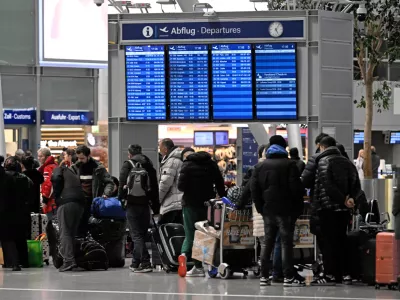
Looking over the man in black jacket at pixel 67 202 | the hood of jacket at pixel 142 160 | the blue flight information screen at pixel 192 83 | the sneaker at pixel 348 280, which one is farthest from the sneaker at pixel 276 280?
the blue flight information screen at pixel 192 83

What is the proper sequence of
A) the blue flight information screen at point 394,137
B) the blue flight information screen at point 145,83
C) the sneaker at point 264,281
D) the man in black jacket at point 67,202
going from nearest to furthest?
the sneaker at point 264,281
the man in black jacket at point 67,202
the blue flight information screen at point 145,83
the blue flight information screen at point 394,137

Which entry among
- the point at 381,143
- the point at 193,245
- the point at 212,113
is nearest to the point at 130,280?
the point at 193,245

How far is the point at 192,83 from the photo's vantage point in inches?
701

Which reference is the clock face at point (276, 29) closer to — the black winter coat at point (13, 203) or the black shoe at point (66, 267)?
the black winter coat at point (13, 203)

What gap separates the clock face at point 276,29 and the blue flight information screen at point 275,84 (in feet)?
0.60

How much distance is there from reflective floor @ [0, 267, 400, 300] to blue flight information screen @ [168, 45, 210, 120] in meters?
3.76

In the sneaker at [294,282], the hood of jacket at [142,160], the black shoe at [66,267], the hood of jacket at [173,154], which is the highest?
the hood of jacket at [173,154]

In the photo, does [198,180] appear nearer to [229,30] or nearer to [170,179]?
[170,179]

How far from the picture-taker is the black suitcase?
1504 centimetres

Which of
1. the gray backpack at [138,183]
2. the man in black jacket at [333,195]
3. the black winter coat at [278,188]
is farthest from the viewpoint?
the gray backpack at [138,183]

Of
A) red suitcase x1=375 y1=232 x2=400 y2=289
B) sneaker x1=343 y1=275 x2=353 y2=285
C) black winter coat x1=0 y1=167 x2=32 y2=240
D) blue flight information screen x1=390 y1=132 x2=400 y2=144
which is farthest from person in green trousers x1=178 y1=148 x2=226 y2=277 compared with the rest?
blue flight information screen x1=390 y1=132 x2=400 y2=144

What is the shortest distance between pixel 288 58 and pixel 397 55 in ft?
30.3

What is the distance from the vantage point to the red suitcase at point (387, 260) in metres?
12.5

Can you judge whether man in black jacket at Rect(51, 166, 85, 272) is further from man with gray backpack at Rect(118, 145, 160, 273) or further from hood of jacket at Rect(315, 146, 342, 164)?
hood of jacket at Rect(315, 146, 342, 164)
